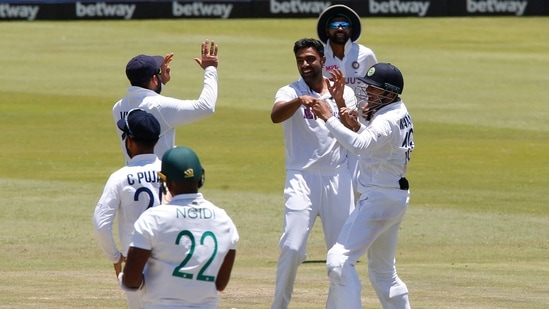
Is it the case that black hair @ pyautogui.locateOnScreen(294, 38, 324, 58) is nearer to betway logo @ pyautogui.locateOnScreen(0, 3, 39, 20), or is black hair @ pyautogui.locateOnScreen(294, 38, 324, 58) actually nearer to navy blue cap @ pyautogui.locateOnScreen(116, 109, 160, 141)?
navy blue cap @ pyautogui.locateOnScreen(116, 109, 160, 141)

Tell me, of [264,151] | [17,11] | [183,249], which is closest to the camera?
[183,249]

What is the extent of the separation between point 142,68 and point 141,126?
1.56 m

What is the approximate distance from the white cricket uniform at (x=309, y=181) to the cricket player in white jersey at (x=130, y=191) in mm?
2030

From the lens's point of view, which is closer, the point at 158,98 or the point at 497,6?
the point at 158,98

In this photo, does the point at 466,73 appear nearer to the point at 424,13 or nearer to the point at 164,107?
the point at 424,13

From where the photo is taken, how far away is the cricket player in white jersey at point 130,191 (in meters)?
7.69

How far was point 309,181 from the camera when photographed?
10.1 meters

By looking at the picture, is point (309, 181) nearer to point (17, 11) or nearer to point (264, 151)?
point (264, 151)

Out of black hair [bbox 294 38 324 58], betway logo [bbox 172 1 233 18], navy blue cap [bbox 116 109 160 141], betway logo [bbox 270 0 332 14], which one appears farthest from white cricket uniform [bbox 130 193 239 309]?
betway logo [bbox 270 0 332 14]

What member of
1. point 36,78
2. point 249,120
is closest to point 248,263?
point 249,120

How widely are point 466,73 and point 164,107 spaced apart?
91.3 feet

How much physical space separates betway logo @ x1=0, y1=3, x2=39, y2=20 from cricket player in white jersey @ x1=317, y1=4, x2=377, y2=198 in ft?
113

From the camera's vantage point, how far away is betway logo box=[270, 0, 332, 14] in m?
47.6

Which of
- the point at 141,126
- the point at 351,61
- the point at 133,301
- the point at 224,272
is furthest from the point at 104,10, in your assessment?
the point at 224,272
